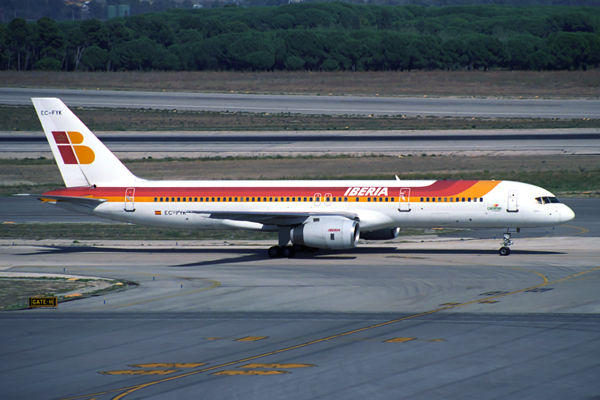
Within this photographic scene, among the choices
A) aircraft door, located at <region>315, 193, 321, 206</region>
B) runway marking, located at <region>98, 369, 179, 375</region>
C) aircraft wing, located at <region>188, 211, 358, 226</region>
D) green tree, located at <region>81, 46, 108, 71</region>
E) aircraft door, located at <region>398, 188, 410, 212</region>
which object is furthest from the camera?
green tree, located at <region>81, 46, 108, 71</region>

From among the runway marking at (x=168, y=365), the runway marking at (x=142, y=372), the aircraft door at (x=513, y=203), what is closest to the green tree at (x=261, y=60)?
the aircraft door at (x=513, y=203)

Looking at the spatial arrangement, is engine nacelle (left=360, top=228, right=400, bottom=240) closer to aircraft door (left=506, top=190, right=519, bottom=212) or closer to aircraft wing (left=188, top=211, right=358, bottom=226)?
aircraft wing (left=188, top=211, right=358, bottom=226)

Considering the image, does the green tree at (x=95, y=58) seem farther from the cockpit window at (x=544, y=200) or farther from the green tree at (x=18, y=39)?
the cockpit window at (x=544, y=200)

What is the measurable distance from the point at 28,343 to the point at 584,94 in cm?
11490

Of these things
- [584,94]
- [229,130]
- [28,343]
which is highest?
[584,94]

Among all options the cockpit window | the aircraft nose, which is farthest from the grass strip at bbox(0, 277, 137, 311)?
the aircraft nose

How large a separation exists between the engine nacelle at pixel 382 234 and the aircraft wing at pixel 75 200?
16.1 m

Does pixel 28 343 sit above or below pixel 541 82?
below

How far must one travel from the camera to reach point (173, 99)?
409ft

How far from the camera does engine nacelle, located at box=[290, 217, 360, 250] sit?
126 ft

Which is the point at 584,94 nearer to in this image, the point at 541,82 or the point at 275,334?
the point at 541,82

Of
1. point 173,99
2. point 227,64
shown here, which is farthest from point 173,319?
point 227,64

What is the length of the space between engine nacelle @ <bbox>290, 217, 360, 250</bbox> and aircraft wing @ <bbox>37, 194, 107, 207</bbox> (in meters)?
13.0

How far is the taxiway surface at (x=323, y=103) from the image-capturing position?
105375 mm
